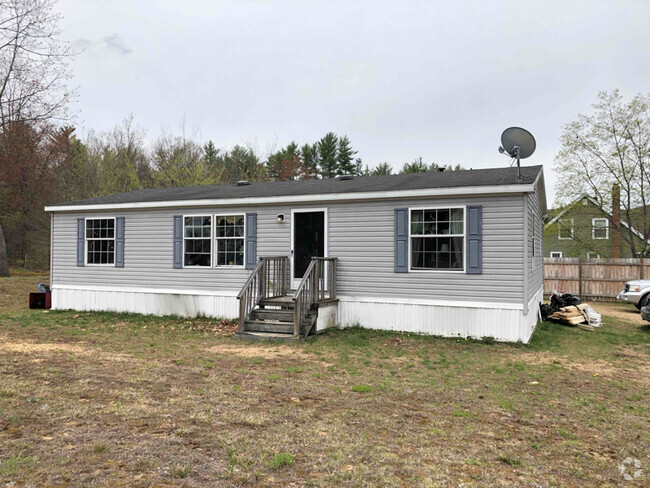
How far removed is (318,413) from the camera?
185 inches

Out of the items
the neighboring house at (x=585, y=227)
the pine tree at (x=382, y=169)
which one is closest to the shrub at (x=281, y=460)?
the neighboring house at (x=585, y=227)

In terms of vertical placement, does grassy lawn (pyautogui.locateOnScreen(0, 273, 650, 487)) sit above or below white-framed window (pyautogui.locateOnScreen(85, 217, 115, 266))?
below

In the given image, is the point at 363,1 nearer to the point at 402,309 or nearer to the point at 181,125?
the point at 402,309

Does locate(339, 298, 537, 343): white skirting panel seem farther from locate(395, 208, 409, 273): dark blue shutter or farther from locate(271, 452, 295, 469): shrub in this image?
locate(271, 452, 295, 469): shrub

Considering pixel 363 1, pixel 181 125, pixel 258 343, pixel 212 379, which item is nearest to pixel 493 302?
pixel 258 343

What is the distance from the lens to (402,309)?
9.64 m

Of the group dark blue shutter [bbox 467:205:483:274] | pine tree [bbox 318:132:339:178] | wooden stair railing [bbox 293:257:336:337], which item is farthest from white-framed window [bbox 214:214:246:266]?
pine tree [bbox 318:132:339:178]

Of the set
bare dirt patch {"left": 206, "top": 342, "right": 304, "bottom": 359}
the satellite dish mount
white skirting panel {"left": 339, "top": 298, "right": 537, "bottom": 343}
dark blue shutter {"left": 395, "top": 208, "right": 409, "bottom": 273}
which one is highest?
the satellite dish mount

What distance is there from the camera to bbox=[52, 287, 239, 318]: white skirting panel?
36.9 feet

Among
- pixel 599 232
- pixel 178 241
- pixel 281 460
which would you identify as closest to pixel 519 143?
pixel 178 241

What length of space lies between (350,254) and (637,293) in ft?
32.5

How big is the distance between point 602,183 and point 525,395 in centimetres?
1921

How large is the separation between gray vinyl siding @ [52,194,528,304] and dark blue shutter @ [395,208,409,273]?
130 millimetres

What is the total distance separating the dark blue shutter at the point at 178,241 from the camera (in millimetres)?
11609
